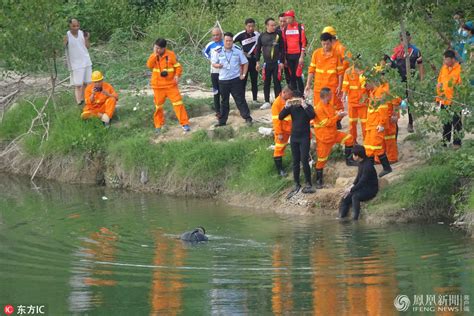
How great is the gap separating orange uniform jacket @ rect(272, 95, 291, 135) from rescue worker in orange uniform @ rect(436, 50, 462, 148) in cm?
273

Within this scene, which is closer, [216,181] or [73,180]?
[216,181]

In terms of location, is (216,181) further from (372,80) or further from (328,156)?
(372,80)

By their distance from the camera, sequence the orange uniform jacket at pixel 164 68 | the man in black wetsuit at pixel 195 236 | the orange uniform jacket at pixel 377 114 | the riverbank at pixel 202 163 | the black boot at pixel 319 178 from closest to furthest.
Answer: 1. the man in black wetsuit at pixel 195 236
2. the riverbank at pixel 202 163
3. the orange uniform jacket at pixel 377 114
4. the black boot at pixel 319 178
5. the orange uniform jacket at pixel 164 68

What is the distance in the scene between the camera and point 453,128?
65.3ft

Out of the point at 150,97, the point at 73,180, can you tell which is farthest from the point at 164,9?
the point at 73,180

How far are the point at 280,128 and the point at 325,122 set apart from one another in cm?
87

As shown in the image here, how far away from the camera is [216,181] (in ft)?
74.6

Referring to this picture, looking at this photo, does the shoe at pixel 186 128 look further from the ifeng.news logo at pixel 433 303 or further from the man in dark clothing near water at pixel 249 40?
the ifeng.news logo at pixel 433 303

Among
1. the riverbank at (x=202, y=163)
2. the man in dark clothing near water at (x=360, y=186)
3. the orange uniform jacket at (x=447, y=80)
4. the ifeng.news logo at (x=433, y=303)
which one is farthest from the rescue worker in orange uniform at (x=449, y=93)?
the ifeng.news logo at (x=433, y=303)

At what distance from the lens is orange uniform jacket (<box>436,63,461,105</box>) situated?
62.2 ft

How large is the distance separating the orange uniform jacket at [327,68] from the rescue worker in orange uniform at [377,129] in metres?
1.08

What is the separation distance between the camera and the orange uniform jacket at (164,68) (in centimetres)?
2297

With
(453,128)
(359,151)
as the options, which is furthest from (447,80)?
(359,151)

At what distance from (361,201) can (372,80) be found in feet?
7.07
